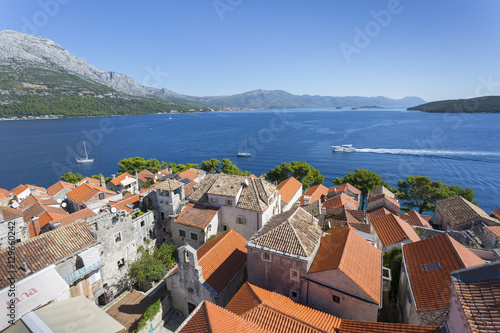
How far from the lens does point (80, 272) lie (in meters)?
21.5

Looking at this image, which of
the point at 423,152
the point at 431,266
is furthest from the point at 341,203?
the point at 423,152

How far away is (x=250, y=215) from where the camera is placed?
3059 cm

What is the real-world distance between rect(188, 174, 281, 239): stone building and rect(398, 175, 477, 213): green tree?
4210 cm

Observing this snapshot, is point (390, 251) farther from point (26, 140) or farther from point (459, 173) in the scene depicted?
point (26, 140)

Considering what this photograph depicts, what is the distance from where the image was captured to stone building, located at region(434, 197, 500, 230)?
35.2m

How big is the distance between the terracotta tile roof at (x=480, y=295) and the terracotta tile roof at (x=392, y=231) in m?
19.5

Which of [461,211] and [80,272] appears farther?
[461,211]

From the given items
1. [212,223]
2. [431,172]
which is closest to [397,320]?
[212,223]

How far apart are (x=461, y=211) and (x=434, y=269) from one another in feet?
98.7

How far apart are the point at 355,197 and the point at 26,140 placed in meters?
196

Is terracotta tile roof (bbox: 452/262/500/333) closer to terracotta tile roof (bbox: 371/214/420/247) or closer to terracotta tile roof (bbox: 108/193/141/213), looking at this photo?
terracotta tile roof (bbox: 371/214/420/247)

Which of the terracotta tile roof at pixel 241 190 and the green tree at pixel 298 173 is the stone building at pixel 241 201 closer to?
the terracotta tile roof at pixel 241 190

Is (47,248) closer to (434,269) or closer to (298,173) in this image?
(434,269)

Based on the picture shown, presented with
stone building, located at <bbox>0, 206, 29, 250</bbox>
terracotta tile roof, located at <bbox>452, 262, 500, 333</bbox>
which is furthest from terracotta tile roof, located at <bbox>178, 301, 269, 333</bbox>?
stone building, located at <bbox>0, 206, 29, 250</bbox>
